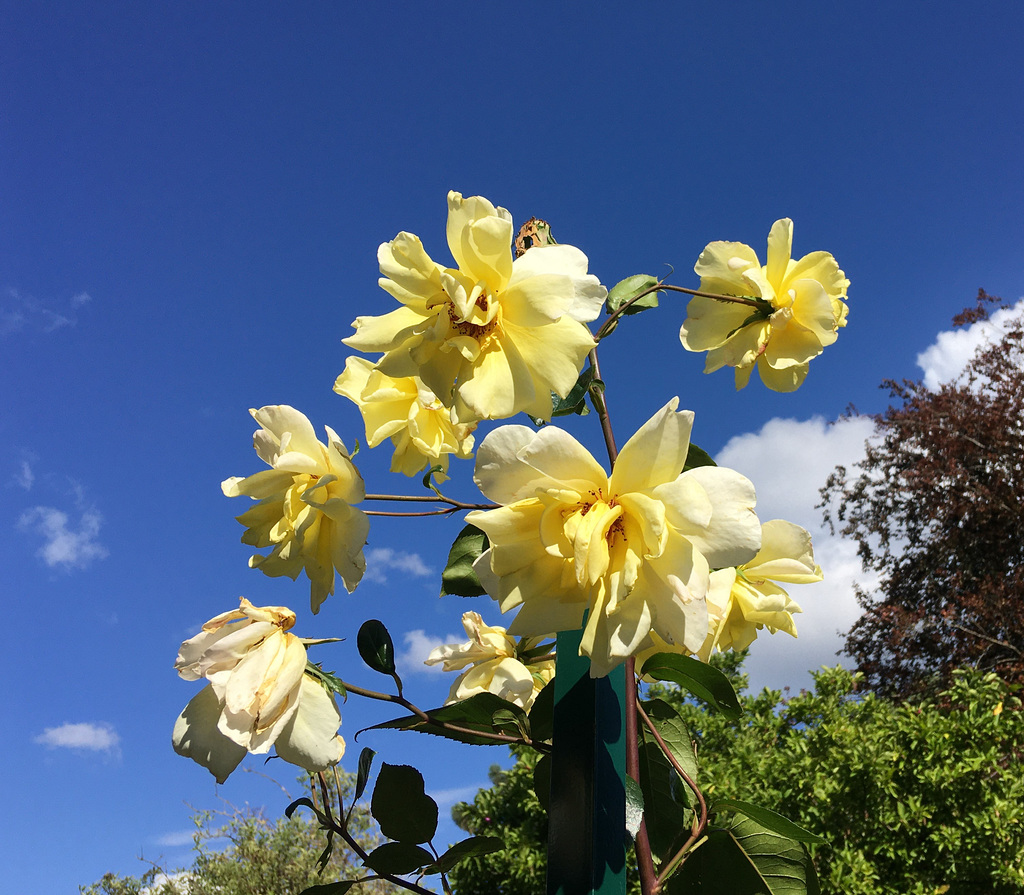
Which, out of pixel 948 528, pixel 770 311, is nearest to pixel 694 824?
pixel 770 311

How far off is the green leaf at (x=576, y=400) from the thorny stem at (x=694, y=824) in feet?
1.12

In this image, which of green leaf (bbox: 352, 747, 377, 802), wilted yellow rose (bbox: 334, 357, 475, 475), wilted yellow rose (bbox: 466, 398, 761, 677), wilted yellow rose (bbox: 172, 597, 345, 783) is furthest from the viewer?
wilted yellow rose (bbox: 334, 357, 475, 475)

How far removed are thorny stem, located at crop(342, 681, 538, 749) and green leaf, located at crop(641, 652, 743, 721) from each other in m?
0.16

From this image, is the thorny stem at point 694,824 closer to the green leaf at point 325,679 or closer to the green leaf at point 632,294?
the green leaf at point 325,679

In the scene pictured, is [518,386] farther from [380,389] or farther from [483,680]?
[483,680]

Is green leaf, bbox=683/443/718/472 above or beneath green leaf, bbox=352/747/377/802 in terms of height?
above

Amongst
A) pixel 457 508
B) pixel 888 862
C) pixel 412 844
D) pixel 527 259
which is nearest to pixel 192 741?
pixel 412 844

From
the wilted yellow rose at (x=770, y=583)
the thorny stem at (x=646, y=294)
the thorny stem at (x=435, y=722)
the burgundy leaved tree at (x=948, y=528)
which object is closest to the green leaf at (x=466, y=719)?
the thorny stem at (x=435, y=722)

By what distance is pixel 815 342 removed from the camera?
112 centimetres

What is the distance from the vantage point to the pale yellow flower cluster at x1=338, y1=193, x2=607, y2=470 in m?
0.74

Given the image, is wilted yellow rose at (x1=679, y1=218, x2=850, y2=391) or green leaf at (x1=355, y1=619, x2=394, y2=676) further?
wilted yellow rose at (x1=679, y1=218, x2=850, y2=391)

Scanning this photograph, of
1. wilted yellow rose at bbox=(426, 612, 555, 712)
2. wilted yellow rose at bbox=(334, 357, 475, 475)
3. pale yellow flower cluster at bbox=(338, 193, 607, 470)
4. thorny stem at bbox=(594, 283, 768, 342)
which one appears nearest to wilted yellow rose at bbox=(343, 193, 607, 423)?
pale yellow flower cluster at bbox=(338, 193, 607, 470)

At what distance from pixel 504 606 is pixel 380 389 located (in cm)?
46

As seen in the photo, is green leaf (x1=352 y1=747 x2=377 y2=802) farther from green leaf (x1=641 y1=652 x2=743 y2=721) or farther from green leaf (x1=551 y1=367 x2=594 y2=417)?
green leaf (x1=551 y1=367 x2=594 y2=417)
